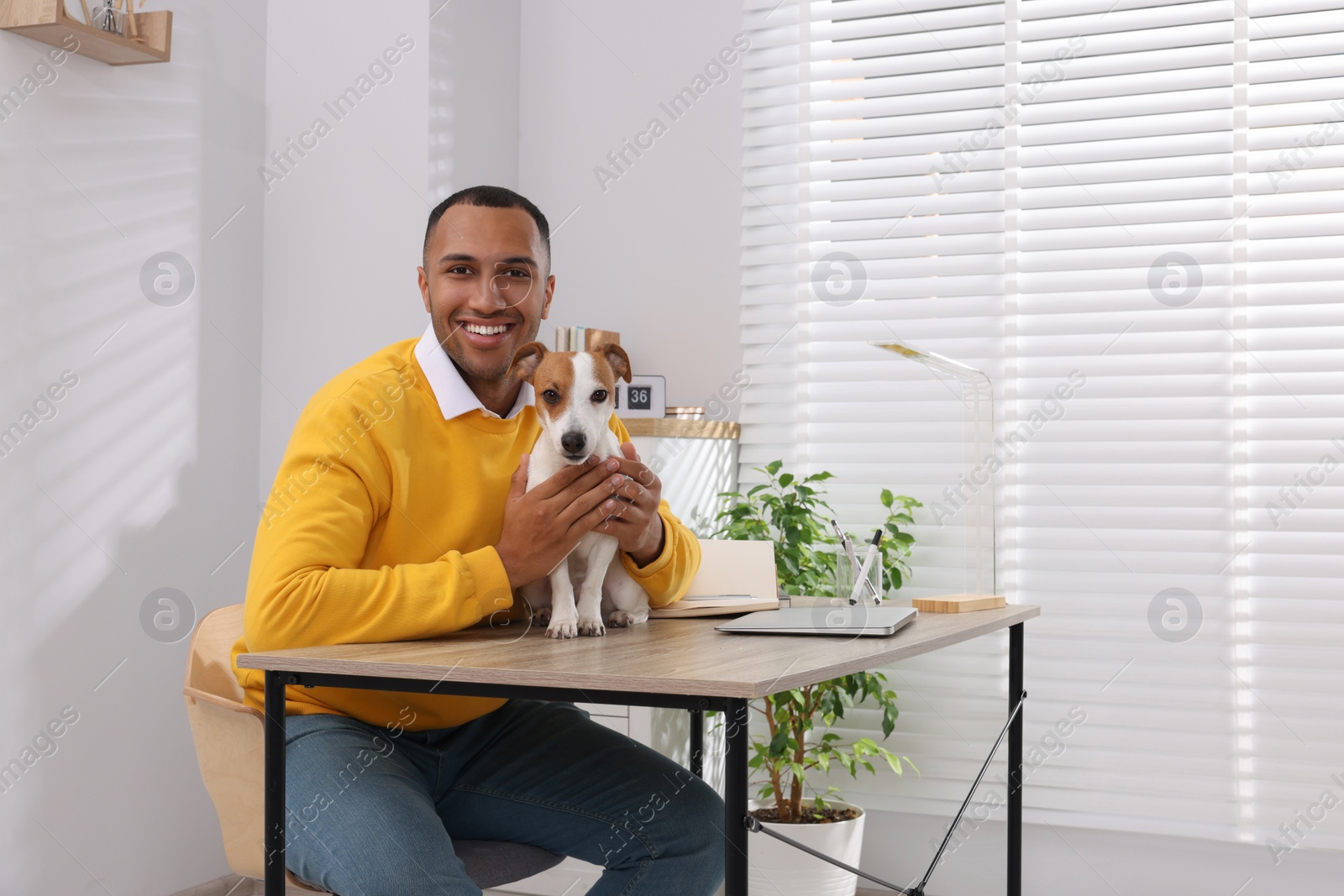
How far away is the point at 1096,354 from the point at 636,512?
197 cm

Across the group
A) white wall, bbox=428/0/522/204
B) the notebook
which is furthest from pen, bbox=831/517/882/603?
white wall, bbox=428/0/522/204

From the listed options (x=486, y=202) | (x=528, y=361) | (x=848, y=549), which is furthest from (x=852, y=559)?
(x=486, y=202)

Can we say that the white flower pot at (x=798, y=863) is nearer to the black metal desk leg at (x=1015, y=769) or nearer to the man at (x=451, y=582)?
the black metal desk leg at (x=1015, y=769)

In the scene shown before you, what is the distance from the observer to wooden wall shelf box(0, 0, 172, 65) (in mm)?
2387

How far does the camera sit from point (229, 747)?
1.53m

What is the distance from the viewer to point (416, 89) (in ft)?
10.2

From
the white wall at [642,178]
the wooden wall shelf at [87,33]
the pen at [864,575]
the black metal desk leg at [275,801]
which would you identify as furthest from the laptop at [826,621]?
the wooden wall shelf at [87,33]

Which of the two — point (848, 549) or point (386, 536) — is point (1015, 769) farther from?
point (386, 536)

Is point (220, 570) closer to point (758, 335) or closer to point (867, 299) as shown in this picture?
point (758, 335)

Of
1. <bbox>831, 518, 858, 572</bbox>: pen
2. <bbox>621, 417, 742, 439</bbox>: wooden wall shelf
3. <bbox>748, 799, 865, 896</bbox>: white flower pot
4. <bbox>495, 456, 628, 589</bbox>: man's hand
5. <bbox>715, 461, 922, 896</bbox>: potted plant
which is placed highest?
<bbox>621, 417, 742, 439</bbox>: wooden wall shelf

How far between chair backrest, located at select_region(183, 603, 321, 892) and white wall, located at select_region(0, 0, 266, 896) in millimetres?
1193

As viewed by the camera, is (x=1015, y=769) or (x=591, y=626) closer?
(x=591, y=626)

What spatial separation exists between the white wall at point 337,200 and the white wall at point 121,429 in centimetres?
6

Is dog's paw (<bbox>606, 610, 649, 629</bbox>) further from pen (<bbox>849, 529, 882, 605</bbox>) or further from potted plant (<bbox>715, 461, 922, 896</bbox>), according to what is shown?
potted plant (<bbox>715, 461, 922, 896</bbox>)
